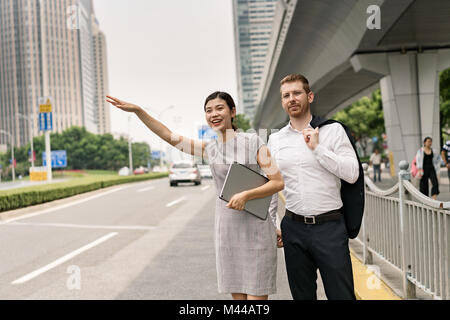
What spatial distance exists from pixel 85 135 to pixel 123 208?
277ft

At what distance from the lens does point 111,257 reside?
7.45 m

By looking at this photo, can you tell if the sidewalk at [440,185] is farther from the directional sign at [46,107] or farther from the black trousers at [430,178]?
the directional sign at [46,107]

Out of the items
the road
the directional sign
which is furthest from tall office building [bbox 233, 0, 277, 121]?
the directional sign

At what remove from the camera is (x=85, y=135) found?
3738 inches

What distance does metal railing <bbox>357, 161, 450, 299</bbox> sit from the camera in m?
3.50

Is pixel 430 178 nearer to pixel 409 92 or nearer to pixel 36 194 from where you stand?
pixel 409 92

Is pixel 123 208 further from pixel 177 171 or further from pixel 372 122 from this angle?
pixel 372 122

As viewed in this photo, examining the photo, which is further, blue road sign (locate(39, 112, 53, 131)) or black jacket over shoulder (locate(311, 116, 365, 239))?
blue road sign (locate(39, 112, 53, 131))

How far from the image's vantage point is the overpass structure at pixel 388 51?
1217 centimetres

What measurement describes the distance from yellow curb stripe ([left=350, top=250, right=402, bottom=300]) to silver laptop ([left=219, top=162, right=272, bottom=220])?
291 cm

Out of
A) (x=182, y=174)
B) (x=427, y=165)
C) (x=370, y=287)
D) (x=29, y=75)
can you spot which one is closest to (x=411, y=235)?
(x=370, y=287)

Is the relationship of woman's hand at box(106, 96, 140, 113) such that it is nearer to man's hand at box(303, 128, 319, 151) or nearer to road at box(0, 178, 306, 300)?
man's hand at box(303, 128, 319, 151)

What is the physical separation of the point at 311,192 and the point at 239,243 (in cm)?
46

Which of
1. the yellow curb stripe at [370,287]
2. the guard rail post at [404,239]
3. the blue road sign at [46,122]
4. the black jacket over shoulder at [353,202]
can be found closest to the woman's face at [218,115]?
the black jacket over shoulder at [353,202]
